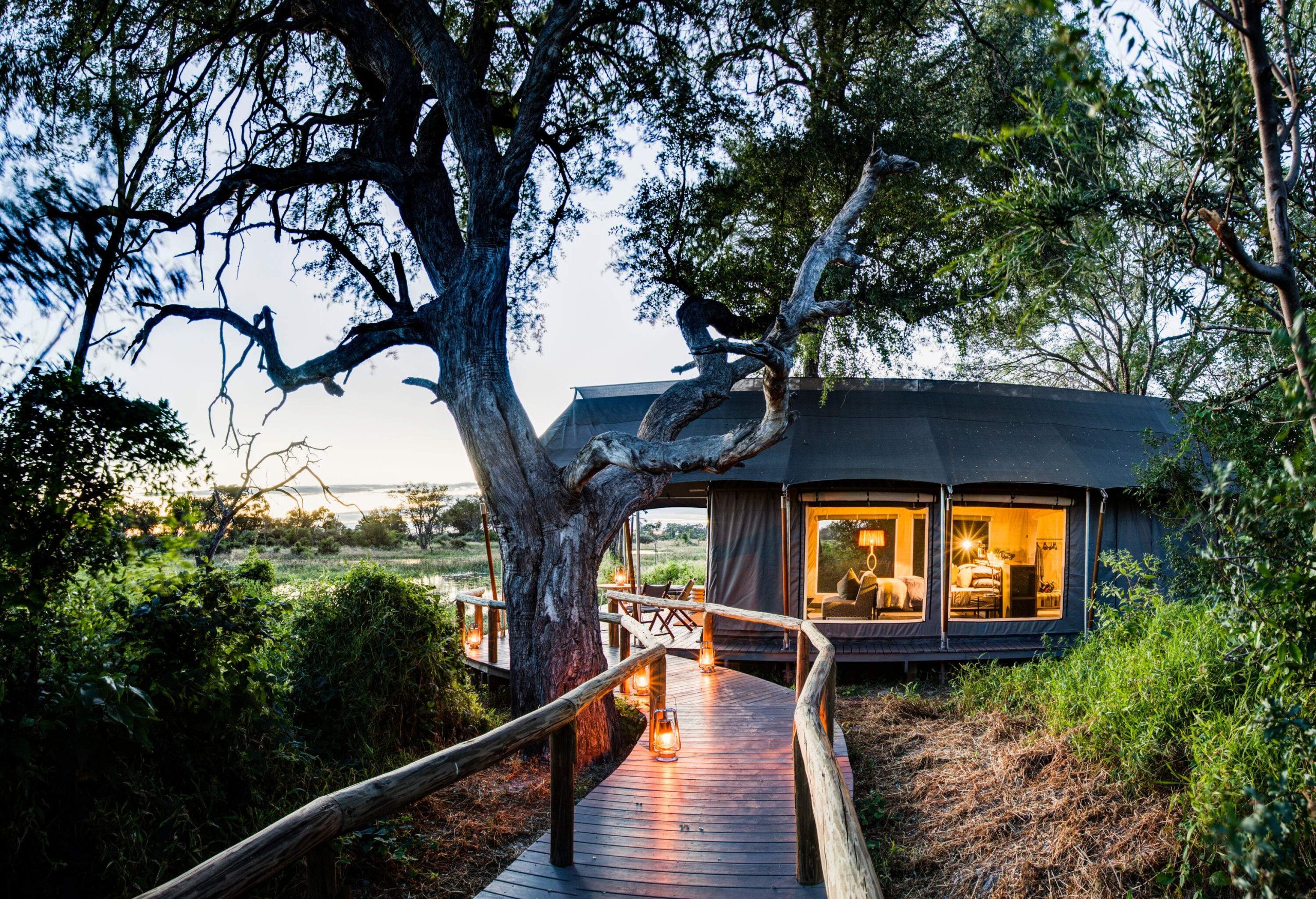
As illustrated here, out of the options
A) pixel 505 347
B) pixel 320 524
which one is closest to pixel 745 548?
pixel 505 347

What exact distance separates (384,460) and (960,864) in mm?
22505

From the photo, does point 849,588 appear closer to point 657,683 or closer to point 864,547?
point 864,547

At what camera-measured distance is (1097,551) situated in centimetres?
951

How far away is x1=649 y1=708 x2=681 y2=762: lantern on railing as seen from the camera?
15.9ft

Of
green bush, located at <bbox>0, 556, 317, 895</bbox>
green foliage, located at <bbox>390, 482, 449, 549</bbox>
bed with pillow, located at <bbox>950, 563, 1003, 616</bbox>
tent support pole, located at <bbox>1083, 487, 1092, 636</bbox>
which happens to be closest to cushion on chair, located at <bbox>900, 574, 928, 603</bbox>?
bed with pillow, located at <bbox>950, 563, 1003, 616</bbox>

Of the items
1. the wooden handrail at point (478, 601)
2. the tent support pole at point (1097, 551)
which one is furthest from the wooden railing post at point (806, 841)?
the tent support pole at point (1097, 551)

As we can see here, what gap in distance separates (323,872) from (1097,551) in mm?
9782

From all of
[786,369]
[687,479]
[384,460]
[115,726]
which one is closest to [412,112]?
[786,369]

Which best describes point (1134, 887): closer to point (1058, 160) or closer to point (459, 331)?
point (1058, 160)

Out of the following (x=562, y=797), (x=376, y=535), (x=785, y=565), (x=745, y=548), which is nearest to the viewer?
(x=562, y=797)

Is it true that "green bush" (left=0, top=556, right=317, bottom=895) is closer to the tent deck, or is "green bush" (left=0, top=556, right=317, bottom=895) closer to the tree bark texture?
the tree bark texture

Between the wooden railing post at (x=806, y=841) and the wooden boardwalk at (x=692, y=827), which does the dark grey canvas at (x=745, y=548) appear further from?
the wooden railing post at (x=806, y=841)

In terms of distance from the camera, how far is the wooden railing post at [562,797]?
10.9 feet

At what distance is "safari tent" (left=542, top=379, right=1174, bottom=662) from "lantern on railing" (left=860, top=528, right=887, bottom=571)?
112cm
